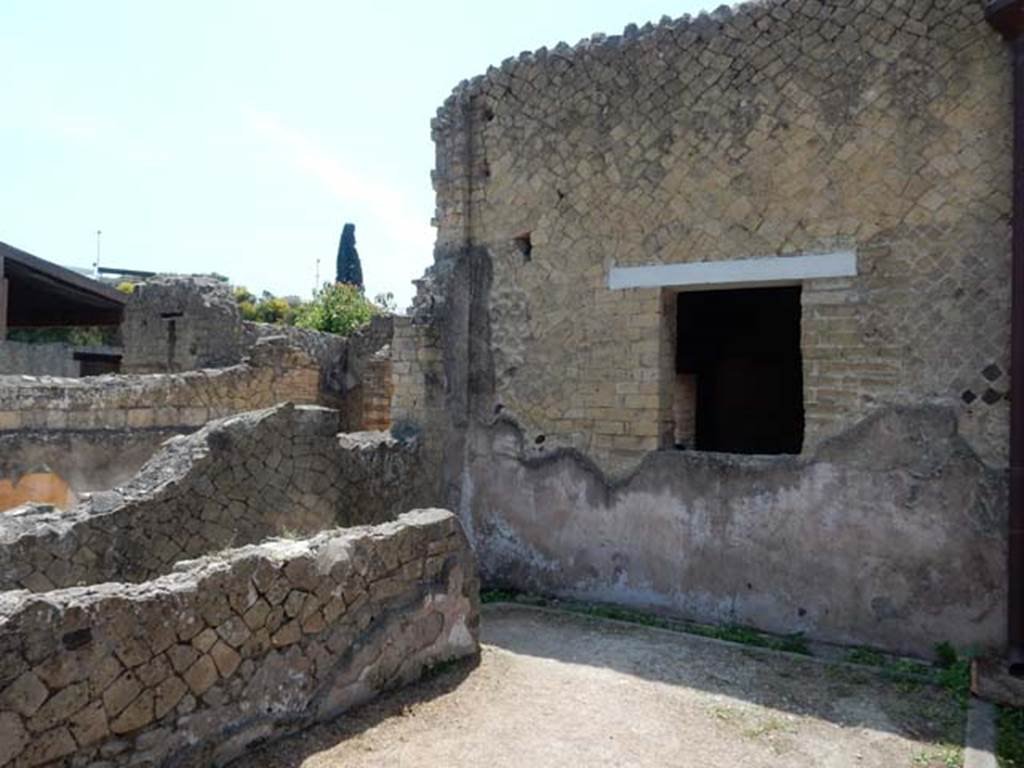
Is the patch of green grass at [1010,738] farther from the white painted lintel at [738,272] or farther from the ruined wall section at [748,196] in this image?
the white painted lintel at [738,272]

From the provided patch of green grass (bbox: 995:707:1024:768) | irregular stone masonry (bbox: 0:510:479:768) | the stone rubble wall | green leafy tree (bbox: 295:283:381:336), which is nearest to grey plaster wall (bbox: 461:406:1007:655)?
patch of green grass (bbox: 995:707:1024:768)

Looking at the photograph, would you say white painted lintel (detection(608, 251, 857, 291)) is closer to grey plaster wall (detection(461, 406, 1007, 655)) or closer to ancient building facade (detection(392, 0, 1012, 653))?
ancient building facade (detection(392, 0, 1012, 653))

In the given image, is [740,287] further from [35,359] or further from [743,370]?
[35,359]

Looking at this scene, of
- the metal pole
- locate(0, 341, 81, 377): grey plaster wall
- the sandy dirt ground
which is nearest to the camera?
the sandy dirt ground

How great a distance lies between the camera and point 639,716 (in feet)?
15.0

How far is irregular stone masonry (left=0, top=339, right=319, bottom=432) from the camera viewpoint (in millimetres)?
8719

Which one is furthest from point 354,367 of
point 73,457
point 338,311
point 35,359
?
point 338,311

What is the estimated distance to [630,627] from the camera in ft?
20.8

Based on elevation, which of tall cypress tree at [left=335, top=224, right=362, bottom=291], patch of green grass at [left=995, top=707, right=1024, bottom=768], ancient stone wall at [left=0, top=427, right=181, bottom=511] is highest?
tall cypress tree at [left=335, top=224, right=362, bottom=291]

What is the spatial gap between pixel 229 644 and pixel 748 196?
4.82 meters

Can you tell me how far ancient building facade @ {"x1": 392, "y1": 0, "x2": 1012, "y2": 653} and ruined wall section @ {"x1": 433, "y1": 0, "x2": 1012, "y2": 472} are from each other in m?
0.02

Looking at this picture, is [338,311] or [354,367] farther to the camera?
[338,311]

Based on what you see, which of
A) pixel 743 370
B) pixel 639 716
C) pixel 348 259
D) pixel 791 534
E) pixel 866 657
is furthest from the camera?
pixel 348 259

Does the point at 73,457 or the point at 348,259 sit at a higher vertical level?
the point at 348,259
